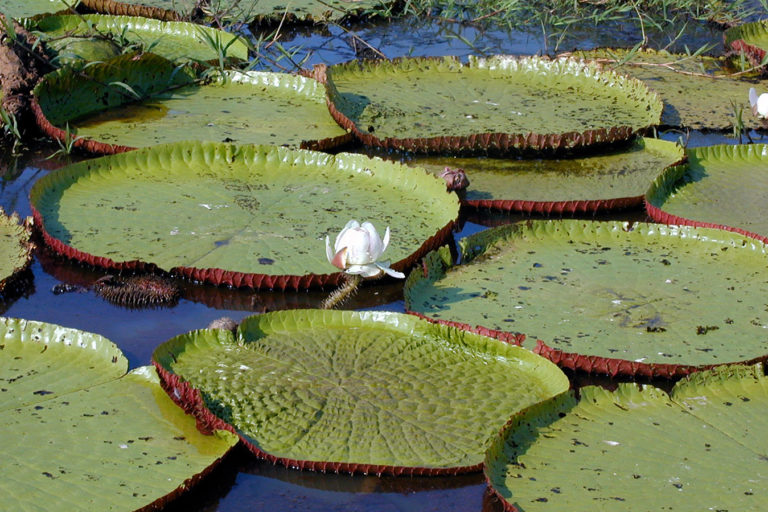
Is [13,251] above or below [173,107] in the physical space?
below

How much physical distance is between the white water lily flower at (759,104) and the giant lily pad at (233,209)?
2.41 meters

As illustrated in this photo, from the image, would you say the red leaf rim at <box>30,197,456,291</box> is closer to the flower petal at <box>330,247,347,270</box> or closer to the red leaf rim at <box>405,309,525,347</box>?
the flower petal at <box>330,247,347,270</box>

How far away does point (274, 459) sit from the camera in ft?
9.61

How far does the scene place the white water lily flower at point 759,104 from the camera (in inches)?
233

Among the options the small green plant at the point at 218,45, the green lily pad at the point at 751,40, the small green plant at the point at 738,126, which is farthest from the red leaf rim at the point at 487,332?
the green lily pad at the point at 751,40

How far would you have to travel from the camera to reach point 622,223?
4.41m

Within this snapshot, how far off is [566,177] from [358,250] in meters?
1.88

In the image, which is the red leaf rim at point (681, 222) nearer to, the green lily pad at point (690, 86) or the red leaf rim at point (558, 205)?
the red leaf rim at point (558, 205)

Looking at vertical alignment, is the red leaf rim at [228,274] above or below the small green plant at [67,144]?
below

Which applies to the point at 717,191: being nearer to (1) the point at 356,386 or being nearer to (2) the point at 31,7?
(1) the point at 356,386

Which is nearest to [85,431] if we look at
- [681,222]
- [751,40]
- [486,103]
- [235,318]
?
[235,318]

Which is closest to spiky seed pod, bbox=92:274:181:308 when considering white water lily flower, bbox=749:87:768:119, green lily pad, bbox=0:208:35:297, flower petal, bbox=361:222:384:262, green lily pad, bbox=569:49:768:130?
green lily pad, bbox=0:208:35:297

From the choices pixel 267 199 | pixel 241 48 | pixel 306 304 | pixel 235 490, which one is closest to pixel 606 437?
pixel 235 490

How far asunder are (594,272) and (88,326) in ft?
6.49
